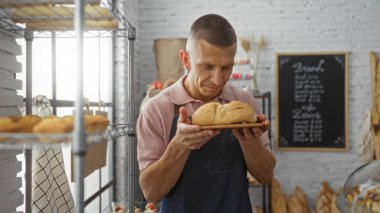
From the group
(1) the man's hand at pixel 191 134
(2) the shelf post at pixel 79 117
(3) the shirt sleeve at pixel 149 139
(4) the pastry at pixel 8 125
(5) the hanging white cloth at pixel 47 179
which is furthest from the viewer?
(5) the hanging white cloth at pixel 47 179

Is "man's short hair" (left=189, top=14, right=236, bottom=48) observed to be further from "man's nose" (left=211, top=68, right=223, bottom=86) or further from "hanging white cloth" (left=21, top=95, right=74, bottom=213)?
"hanging white cloth" (left=21, top=95, right=74, bottom=213)

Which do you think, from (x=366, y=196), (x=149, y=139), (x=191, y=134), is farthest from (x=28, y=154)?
(x=366, y=196)

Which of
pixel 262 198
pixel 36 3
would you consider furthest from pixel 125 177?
pixel 36 3

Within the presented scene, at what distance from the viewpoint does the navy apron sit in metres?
1.81

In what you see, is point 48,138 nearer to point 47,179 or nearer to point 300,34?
point 47,179

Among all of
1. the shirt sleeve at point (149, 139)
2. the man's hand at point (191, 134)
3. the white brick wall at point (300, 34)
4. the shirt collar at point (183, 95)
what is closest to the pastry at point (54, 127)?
the man's hand at point (191, 134)

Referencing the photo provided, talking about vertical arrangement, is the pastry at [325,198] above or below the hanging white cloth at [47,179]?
below

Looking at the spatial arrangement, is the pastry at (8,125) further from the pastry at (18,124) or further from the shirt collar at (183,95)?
the shirt collar at (183,95)

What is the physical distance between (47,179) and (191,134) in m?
0.98

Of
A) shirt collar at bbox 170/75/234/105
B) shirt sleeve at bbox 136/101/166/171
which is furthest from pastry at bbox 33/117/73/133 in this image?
shirt collar at bbox 170/75/234/105

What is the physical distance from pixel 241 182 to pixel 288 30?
3.54 metres

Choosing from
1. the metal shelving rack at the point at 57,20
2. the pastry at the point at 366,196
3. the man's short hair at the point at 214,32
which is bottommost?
the pastry at the point at 366,196

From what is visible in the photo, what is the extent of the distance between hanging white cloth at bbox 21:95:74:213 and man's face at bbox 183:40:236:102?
A: 90 cm

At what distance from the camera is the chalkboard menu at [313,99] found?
195 inches
